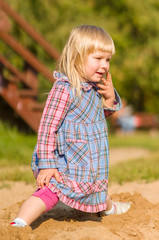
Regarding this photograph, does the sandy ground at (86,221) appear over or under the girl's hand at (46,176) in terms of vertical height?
under

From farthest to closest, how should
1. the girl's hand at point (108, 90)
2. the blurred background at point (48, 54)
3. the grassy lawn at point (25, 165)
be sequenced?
the blurred background at point (48, 54) < the grassy lawn at point (25, 165) < the girl's hand at point (108, 90)

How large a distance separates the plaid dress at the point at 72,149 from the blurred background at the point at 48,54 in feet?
1.60

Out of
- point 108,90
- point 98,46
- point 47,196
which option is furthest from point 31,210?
point 98,46

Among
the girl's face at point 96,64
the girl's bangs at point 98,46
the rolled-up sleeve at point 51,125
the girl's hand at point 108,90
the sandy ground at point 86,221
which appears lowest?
the sandy ground at point 86,221

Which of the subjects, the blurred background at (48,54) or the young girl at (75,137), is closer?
the young girl at (75,137)

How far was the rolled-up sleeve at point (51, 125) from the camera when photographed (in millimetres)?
2375

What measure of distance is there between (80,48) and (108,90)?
0.39m

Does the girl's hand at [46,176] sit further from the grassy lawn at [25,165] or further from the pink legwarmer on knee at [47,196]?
the grassy lawn at [25,165]

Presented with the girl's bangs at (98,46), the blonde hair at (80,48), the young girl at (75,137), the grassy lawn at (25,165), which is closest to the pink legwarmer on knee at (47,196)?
the young girl at (75,137)

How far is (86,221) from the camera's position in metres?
2.63

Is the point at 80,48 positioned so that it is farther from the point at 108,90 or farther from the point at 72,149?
the point at 72,149

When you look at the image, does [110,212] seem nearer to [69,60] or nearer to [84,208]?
[84,208]

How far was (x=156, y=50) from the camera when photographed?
1288cm

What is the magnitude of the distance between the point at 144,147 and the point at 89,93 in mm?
6476
